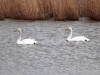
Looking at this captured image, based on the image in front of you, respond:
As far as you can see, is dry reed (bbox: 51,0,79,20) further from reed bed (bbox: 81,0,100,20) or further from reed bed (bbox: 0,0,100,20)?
reed bed (bbox: 81,0,100,20)

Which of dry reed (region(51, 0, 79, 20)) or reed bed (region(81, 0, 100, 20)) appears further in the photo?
dry reed (region(51, 0, 79, 20))

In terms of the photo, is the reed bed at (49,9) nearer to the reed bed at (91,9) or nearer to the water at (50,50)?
the reed bed at (91,9)

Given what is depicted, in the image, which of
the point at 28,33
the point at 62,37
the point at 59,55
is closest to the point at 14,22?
the point at 28,33

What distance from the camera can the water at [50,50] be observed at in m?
11.0

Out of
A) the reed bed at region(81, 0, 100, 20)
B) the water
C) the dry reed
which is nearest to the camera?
the water

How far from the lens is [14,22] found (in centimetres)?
1877

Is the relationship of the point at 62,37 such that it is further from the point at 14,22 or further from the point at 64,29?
the point at 14,22

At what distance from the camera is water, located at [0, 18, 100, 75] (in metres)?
11.0

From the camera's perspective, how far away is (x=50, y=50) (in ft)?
44.0

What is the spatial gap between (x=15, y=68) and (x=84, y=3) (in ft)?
27.3

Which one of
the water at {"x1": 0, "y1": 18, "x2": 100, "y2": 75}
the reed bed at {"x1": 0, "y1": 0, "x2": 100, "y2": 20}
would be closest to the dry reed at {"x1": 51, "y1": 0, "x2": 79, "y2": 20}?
the reed bed at {"x1": 0, "y1": 0, "x2": 100, "y2": 20}

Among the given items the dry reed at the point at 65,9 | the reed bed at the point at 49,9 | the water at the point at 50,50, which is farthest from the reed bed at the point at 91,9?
the dry reed at the point at 65,9

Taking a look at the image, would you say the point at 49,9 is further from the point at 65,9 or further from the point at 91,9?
the point at 91,9

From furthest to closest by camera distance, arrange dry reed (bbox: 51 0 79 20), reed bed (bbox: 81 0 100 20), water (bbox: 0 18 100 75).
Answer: dry reed (bbox: 51 0 79 20)
reed bed (bbox: 81 0 100 20)
water (bbox: 0 18 100 75)
